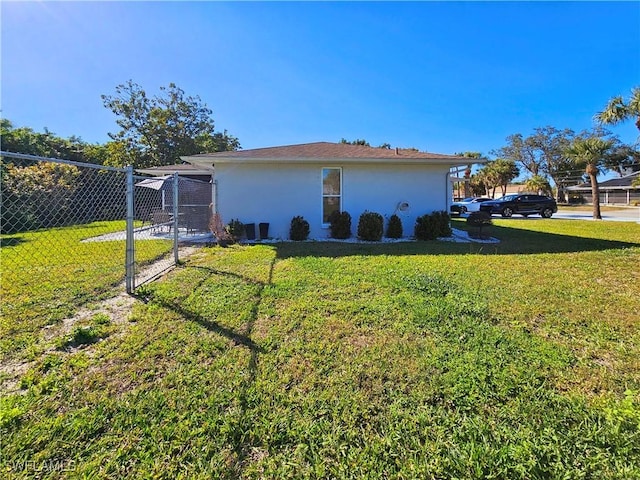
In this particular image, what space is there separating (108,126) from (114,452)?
108 feet

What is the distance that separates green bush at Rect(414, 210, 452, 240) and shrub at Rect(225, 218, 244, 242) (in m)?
5.43

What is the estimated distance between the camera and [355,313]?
3623mm

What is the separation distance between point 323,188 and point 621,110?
17561 mm

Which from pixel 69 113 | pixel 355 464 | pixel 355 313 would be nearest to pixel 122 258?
pixel 355 313

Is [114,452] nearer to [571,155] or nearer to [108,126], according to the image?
[571,155]

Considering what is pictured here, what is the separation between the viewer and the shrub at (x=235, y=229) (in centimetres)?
912

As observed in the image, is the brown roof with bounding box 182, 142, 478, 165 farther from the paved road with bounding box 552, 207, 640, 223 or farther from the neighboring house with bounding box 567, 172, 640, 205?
the neighboring house with bounding box 567, 172, 640, 205

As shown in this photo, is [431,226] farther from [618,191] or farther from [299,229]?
[618,191]

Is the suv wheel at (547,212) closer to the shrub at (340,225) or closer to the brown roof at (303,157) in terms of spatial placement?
the brown roof at (303,157)

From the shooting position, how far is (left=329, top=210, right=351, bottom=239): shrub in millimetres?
9508

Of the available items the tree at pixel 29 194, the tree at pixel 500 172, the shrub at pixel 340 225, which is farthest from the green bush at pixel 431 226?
the tree at pixel 500 172

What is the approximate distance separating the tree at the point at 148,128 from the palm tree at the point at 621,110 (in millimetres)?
28348

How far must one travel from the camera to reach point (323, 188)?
32.7 feet

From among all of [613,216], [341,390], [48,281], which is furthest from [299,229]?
[613,216]
